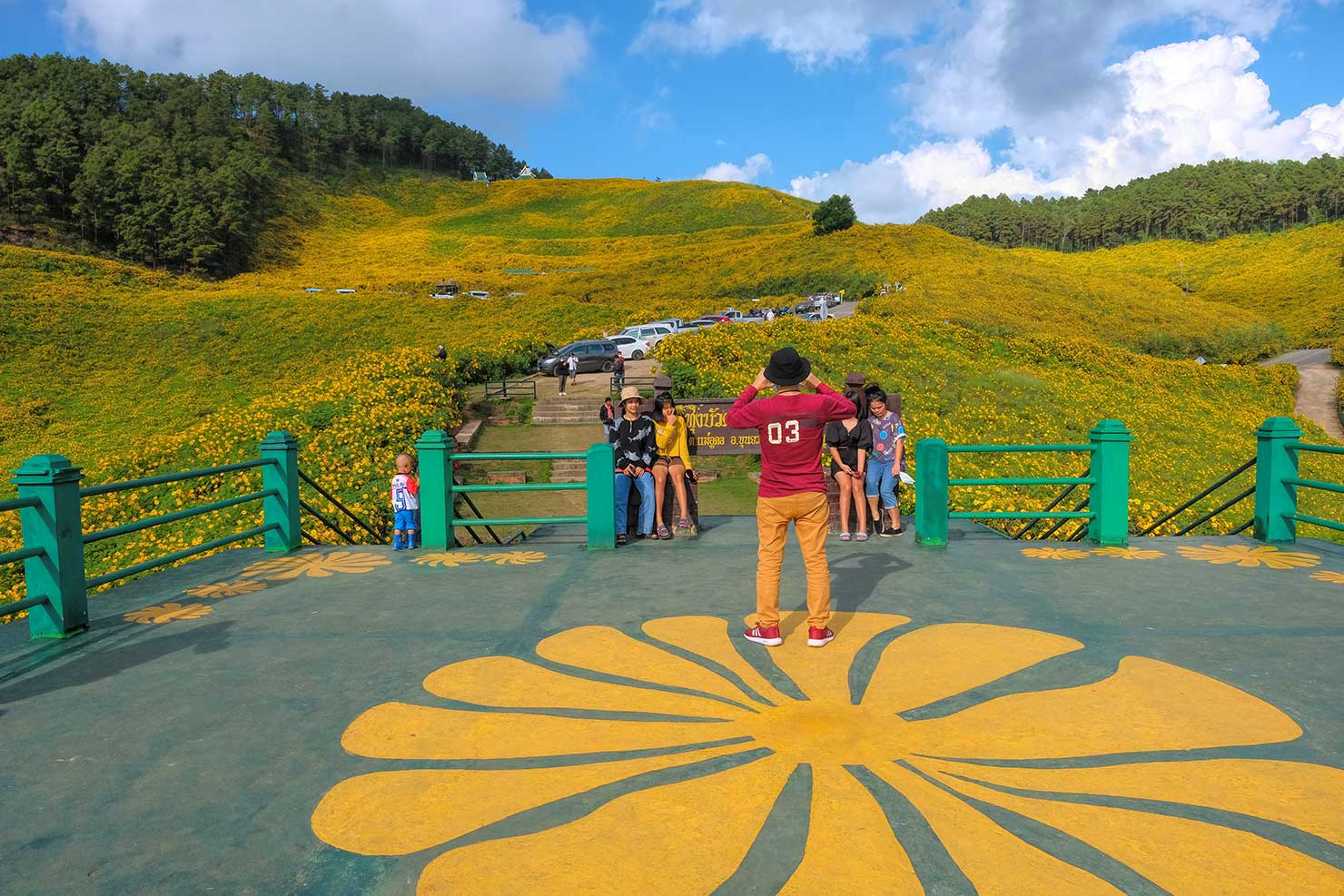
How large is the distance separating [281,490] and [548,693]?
16.6 feet

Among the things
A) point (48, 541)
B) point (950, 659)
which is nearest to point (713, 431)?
point (950, 659)

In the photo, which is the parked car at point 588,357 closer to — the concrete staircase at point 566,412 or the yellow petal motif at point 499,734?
the concrete staircase at point 566,412

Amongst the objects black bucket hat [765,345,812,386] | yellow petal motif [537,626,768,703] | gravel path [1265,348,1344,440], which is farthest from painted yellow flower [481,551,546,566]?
gravel path [1265,348,1344,440]

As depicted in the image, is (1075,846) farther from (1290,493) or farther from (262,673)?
(1290,493)

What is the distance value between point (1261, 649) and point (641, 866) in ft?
14.3

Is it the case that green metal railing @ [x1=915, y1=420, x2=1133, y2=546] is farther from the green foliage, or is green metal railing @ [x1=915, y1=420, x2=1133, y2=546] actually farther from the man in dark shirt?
the green foliage

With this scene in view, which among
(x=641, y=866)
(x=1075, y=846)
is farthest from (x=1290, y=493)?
(x=641, y=866)

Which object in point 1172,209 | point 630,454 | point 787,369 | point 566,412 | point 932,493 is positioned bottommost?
point 932,493

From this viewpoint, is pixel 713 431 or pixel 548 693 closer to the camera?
pixel 548 693

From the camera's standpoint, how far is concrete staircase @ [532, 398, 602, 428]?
2209cm

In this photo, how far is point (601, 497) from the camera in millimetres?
8359

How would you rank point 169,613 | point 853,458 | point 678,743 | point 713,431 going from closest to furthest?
point 678,743 → point 169,613 → point 853,458 → point 713,431

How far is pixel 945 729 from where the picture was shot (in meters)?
4.15

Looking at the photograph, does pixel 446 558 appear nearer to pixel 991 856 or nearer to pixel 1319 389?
pixel 991 856
